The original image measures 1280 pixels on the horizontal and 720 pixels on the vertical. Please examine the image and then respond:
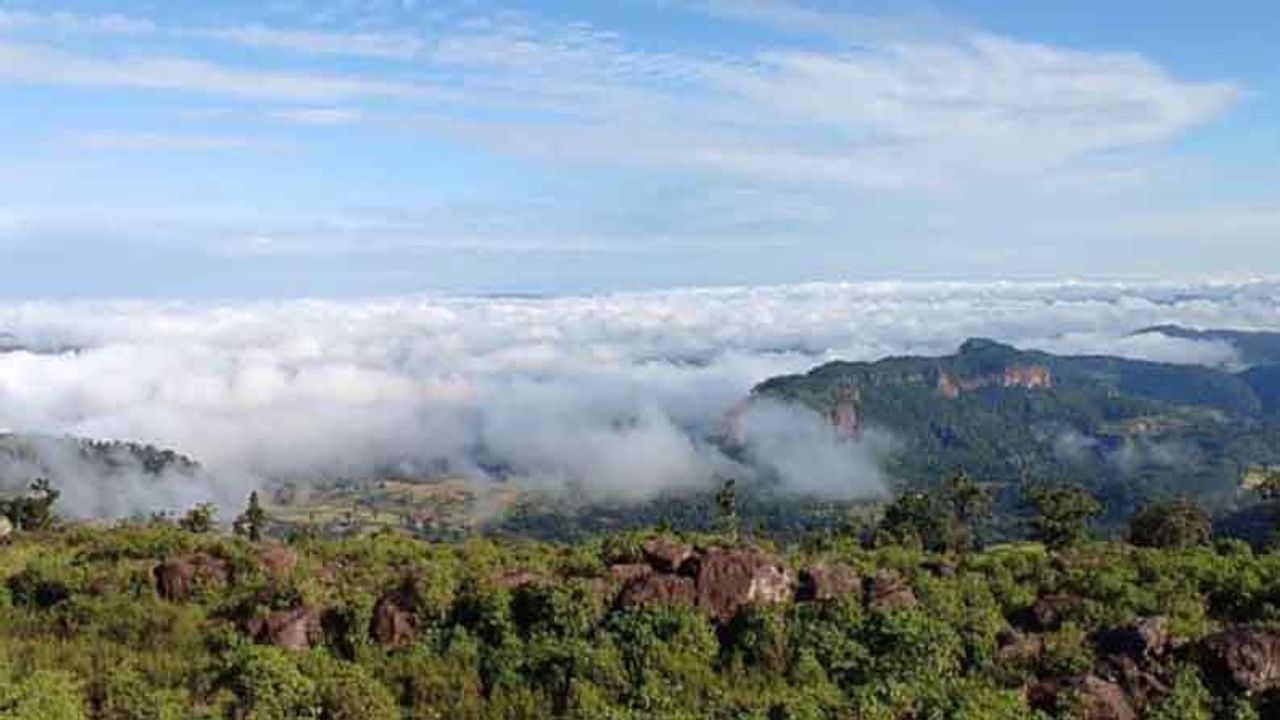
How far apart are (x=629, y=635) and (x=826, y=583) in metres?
4.66

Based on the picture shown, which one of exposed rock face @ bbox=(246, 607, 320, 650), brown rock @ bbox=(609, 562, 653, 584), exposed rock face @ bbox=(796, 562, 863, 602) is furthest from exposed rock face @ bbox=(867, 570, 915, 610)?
exposed rock face @ bbox=(246, 607, 320, 650)

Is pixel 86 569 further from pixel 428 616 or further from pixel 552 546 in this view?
pixel 552 546

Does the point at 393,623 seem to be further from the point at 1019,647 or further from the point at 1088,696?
the point at 1088,696

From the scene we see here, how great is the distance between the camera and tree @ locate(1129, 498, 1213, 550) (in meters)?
61.9

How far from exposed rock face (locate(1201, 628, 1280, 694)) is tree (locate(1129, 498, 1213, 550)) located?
137 feet

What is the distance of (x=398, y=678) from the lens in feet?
70.8

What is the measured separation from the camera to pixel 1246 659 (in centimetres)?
2020

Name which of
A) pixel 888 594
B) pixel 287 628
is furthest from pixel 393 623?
pixel 888 594

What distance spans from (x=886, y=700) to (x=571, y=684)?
220 inches

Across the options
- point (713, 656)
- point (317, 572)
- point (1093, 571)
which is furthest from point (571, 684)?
point (1093, 571)

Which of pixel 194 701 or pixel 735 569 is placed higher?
pixel 735 569

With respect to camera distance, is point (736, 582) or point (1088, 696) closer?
point (1088, 696)

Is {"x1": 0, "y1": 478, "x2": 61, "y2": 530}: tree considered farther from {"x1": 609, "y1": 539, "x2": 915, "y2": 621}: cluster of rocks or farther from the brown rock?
{"x1": 609, "y1": 539, "x2": 915, "y2": 621}: cluster of rocks

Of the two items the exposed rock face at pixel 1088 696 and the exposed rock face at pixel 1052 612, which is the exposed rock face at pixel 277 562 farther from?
the exposed rock face at pixel 1052 612
